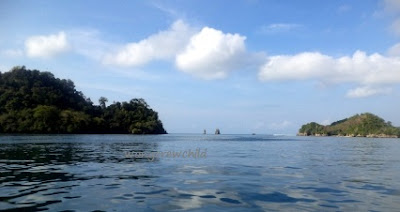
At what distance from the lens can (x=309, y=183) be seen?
20734mm

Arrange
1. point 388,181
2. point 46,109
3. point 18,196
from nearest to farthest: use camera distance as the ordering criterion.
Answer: point 18,196
point 388,181
point 46,109

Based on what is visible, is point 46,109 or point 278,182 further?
point 46,109

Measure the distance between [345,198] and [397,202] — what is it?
2260mm

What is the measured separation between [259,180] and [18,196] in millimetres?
13976

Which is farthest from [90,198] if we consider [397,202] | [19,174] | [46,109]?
[46,109]

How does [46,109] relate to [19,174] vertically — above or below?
above

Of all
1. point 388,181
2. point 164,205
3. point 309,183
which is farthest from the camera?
point 388,181

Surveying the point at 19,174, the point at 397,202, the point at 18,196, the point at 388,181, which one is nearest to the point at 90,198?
the point at 18,196

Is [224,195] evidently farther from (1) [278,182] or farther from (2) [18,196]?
(2) [18,196]

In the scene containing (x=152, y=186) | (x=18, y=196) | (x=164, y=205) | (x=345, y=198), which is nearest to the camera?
(x=164, y=205)

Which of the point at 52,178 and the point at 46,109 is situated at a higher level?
the point at 46,109

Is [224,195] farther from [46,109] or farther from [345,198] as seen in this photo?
[46,109]

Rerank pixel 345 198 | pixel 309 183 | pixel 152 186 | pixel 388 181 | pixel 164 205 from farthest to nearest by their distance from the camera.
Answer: pixel 388 181, pixel 309 183, pixel 152 186, pixel 345 198, pixel 164 205

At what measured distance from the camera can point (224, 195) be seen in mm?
16422
